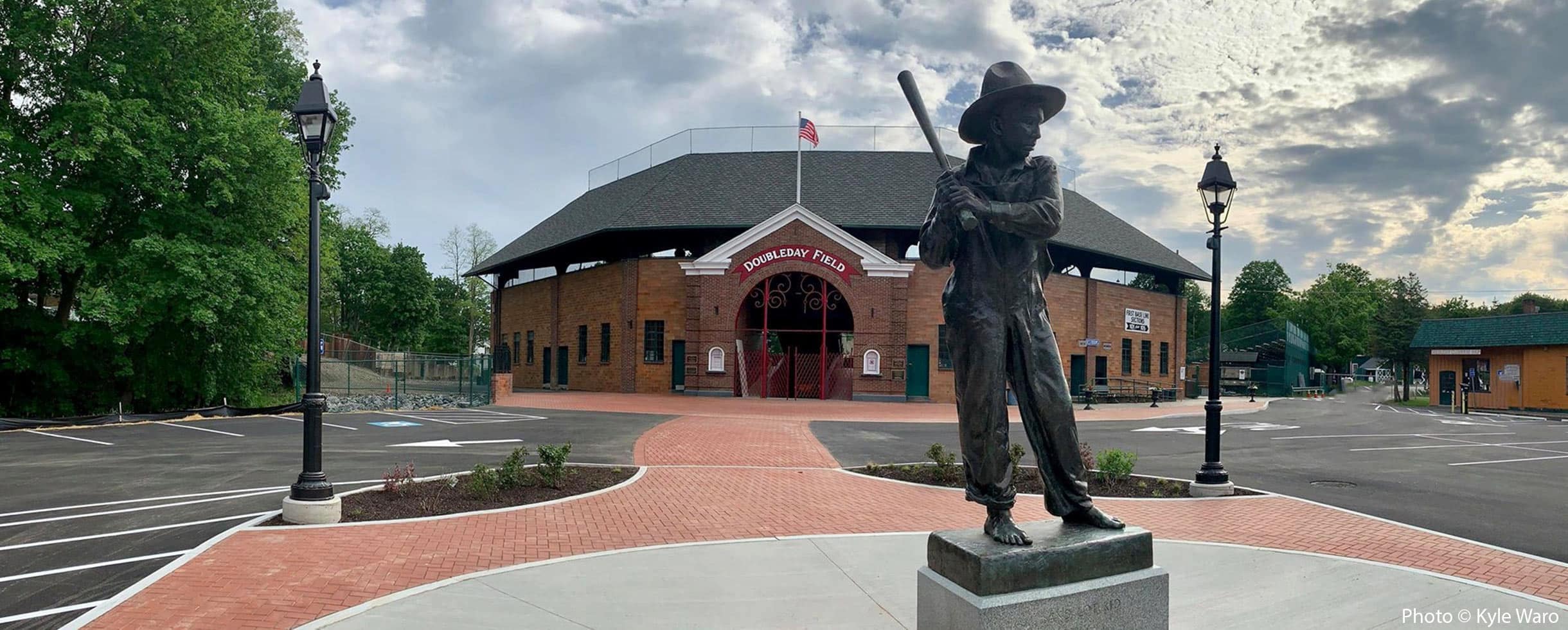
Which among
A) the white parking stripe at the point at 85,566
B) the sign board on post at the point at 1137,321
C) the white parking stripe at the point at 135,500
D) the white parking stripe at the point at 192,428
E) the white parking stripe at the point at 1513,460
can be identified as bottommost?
the white parking stripe at the point at 192,428

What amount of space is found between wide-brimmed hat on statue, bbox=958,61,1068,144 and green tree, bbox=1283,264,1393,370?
287 feet

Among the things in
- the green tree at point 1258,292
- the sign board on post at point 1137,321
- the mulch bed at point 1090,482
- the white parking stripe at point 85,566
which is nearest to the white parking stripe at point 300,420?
the white parking stripe at point 85,566

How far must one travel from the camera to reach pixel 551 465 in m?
9.62

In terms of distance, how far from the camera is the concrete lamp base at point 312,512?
24.8 feet

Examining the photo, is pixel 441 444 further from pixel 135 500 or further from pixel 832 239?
pixel 832 239

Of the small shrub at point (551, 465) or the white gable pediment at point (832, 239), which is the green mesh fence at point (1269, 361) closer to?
the white gable pediment at point (832, 239)

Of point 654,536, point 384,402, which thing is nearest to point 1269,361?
point 384,402

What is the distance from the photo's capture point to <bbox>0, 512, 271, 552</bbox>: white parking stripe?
695 centimetres

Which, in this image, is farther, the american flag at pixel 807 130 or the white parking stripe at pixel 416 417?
the american flag at pixel 807 130

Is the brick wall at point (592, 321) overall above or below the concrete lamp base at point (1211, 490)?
above

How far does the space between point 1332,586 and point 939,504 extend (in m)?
4.04

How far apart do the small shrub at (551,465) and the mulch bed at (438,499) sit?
8 centimetres

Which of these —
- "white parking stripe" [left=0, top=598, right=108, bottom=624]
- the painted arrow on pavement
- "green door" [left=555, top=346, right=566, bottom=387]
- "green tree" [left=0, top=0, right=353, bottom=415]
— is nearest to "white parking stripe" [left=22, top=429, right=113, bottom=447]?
"green tree" [left=0, top=0, right=353, bottom=415]

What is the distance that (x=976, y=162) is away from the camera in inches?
189
